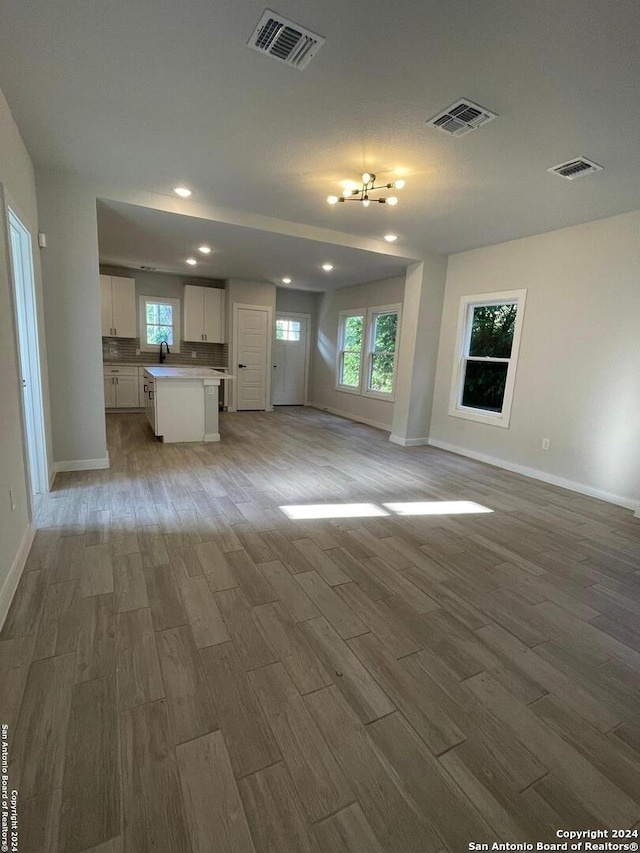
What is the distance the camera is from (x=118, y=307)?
23.3 ft

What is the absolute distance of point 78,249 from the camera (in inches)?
143

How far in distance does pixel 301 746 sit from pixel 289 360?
8106mm

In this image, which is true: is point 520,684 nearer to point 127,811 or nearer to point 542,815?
point 542,815

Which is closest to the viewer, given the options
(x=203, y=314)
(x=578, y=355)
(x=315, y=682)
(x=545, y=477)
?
(x=315, y=682)

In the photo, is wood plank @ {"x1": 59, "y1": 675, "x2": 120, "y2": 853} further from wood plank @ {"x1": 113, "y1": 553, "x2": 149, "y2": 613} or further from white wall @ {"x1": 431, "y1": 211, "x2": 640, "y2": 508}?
white wall @ {"x1": 431, "y1": 211, "x2": 640, "y2": 508}

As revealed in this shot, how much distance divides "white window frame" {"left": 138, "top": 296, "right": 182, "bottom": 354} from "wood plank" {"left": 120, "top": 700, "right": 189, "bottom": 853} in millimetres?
Answer: 7398

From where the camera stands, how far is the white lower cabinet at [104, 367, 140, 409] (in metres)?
7.06

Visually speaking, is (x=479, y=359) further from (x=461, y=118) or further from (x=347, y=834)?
(x=347, y=834)

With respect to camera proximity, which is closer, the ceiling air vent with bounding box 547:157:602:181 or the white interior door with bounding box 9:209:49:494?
the ceiling air vent with bounding box 547:157:602:181

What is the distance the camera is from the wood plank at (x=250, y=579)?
2.07 m

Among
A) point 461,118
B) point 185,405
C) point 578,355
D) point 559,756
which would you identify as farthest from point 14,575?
point 578,355

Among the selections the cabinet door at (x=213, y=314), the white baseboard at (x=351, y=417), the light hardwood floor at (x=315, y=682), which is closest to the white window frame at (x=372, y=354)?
the white baseboard at (x=351, y=417)

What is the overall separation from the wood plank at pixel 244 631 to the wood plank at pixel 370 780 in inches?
11.0

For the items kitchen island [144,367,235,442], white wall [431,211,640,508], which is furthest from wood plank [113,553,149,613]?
white wall [431,211,640,508]
